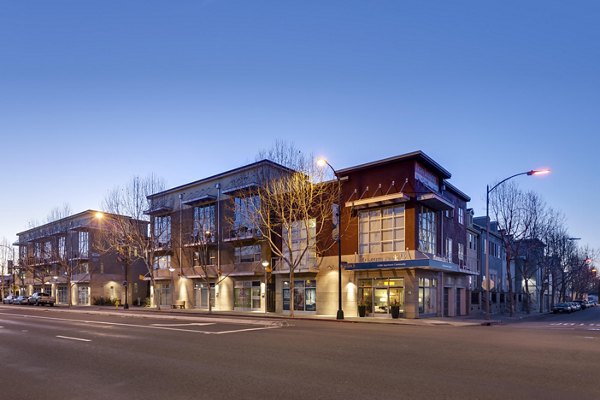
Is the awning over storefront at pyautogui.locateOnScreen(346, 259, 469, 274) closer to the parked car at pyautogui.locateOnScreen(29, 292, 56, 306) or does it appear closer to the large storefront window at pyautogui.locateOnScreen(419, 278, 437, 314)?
→ the large storefront window at pyautogui.locateOnScreen(419, 278, 437, 314)

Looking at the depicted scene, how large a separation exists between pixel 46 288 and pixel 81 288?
53.9 ft

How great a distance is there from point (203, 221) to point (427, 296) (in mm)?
23331

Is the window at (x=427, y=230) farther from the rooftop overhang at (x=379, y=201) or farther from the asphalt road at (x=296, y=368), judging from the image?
the asphalt road at (x=296, y=368)

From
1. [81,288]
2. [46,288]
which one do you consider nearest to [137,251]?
[81,288]

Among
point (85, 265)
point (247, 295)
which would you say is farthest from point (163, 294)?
point (85, 265)

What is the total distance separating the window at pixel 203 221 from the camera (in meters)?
45.4

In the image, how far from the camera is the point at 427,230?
35.1 metres

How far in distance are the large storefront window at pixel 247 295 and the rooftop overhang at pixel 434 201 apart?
1726 centimetres

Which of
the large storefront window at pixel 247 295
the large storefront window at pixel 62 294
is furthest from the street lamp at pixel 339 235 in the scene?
the large storefront window at pixel 62 294

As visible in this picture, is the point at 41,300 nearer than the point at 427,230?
No

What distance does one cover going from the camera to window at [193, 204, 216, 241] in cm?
4543

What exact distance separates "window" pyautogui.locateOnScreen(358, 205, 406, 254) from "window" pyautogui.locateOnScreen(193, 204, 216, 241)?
16.5 meters

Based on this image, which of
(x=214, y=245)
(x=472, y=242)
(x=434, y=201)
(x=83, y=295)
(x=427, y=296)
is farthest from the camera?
(x=83, y=295)

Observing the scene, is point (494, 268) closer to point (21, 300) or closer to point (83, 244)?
point (83, 244)
